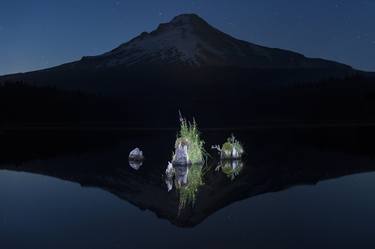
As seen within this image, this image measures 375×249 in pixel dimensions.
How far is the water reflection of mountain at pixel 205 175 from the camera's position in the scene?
14.7 meters

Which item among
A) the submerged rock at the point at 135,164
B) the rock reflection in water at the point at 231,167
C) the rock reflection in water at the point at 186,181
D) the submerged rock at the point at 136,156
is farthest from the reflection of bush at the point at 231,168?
the submerged rock at the point at 136,156

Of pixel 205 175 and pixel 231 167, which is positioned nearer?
pixel 205 175

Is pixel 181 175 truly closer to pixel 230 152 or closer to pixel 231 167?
pixel 231 167

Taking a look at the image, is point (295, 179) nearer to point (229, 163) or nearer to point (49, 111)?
point (229, 163)

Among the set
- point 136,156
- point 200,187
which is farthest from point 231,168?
point 136,156

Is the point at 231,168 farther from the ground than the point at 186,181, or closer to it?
farther from the ground

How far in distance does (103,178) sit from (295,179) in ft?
21.8

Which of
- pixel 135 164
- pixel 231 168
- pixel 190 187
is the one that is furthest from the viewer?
pixel 135 164

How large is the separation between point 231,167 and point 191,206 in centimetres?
983

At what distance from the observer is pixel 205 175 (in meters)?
20.7

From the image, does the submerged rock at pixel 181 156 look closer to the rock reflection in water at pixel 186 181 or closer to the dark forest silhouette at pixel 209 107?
the rock reflection in water at pixel 186 181

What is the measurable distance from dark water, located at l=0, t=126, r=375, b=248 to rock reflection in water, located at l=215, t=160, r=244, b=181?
5.5 inches

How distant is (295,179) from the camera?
66.3 ft

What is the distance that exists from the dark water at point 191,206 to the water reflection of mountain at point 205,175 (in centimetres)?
4
